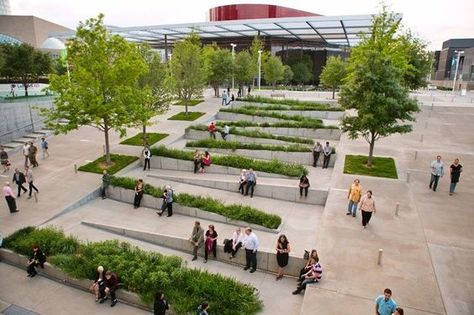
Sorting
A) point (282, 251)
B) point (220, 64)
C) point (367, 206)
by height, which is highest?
point (220, 64)

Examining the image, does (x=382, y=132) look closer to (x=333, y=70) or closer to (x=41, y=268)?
(x=41, y=268)

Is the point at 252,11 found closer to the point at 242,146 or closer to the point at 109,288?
the point at 242,146

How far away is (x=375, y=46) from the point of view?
26188 millimetres

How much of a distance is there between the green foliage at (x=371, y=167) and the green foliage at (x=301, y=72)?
1788 inches

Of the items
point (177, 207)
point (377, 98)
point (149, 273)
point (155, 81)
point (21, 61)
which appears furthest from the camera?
point (21, 61)

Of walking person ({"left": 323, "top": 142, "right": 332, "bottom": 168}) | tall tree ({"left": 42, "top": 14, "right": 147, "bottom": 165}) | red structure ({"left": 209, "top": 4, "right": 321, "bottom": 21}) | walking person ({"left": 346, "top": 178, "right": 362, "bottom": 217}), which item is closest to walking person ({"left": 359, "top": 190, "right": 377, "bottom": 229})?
walking person ({"left": 346, "top": 178, "right": 362, "bottom": 217})

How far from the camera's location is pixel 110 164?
18.5 metres

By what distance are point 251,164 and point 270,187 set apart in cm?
242

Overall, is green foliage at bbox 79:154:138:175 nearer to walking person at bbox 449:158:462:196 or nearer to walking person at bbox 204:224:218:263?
walking person at bbox 204:224:218:263

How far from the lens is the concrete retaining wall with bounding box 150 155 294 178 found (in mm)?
17106

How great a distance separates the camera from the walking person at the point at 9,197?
13.2 meters

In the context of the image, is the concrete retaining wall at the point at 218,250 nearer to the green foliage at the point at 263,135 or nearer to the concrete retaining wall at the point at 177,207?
the concrete retaining wall at the point at 177,207

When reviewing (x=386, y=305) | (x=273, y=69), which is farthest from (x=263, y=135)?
(x=273, y=69)

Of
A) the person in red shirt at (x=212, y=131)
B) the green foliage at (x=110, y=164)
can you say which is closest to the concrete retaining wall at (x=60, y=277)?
the green foliage at (x=110, y=164)
